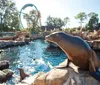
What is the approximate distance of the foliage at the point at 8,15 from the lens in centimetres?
5938

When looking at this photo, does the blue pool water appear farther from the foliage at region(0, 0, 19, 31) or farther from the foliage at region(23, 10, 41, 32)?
the foliage at region(23, 10, 41, 32)

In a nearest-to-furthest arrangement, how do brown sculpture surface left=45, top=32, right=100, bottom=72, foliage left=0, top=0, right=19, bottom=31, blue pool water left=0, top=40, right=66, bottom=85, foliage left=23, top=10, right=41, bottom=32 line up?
1. brown sculpture surface left=45, top=32, right=100, bottom=72
2. blue pool water left=0, top=40, right=66, bottom=85
3. foliage left=0, top=0, right=19, bottom=31
4. foliage left=23, top=10, right=41, bottom=32

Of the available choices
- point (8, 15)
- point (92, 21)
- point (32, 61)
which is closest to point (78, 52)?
point (32, 61)

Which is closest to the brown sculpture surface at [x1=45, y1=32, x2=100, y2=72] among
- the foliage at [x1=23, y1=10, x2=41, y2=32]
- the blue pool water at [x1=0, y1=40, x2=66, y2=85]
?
the blue pool water at [x1=0, y1=40, x2=66, y2=85]

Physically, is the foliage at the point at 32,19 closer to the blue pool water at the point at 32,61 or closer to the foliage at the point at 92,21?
the foliage at the point at 92,21

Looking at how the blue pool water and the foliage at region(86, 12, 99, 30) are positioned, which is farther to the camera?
the foliage at region(86, 12, 99, 30)

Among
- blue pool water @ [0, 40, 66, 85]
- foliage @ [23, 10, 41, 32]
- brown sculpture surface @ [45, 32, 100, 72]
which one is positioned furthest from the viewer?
foliage @ [23, 10, 41, 32]

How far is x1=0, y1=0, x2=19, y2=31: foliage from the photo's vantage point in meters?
59.4

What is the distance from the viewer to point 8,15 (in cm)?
6062

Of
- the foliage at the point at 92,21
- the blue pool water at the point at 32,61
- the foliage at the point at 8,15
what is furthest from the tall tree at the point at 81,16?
the blue pool water at the point at 32,61

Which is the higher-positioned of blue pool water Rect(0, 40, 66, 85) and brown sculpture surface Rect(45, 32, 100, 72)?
brown sculpture surface Rect(45, 32, 100, 72)

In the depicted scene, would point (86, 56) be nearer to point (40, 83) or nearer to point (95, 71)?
point (95, 71)

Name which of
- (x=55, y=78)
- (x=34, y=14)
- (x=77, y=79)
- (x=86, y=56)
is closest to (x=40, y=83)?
(x=55, y=78)

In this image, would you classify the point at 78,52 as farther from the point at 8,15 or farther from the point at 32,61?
Answer: the point at 8,15
